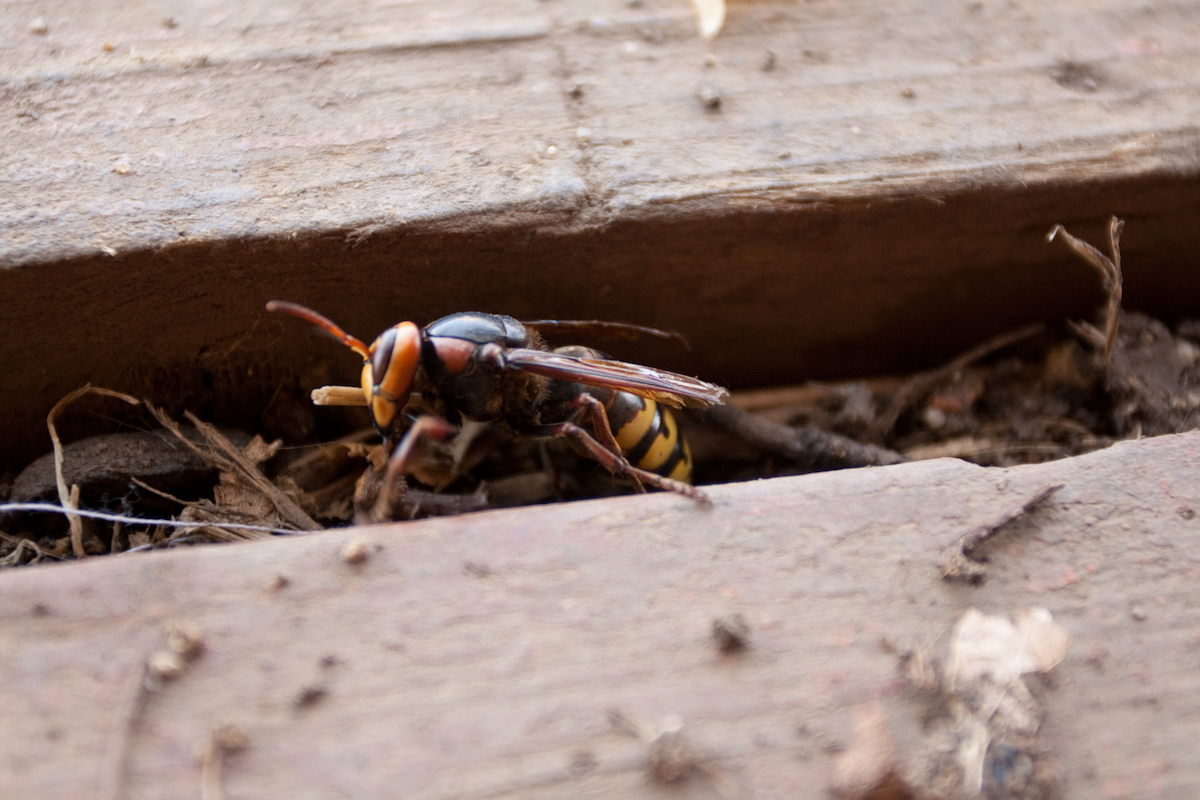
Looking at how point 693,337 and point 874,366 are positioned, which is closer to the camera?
point 693,337

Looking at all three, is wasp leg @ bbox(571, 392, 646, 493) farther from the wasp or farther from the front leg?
the front leg

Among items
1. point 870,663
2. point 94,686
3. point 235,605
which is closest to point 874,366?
point 870,663

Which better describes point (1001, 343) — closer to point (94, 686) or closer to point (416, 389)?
point (416, 389)

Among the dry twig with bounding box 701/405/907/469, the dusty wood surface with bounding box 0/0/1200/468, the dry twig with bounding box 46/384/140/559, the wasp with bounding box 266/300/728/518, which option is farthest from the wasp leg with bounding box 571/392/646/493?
the dry twig with bounding box 46/384/140/559

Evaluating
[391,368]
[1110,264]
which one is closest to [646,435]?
[391,368]

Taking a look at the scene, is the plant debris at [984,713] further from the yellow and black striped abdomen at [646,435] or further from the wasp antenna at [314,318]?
the wasp antenna at [314,318]

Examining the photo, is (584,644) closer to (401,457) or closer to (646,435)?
(401,457)
